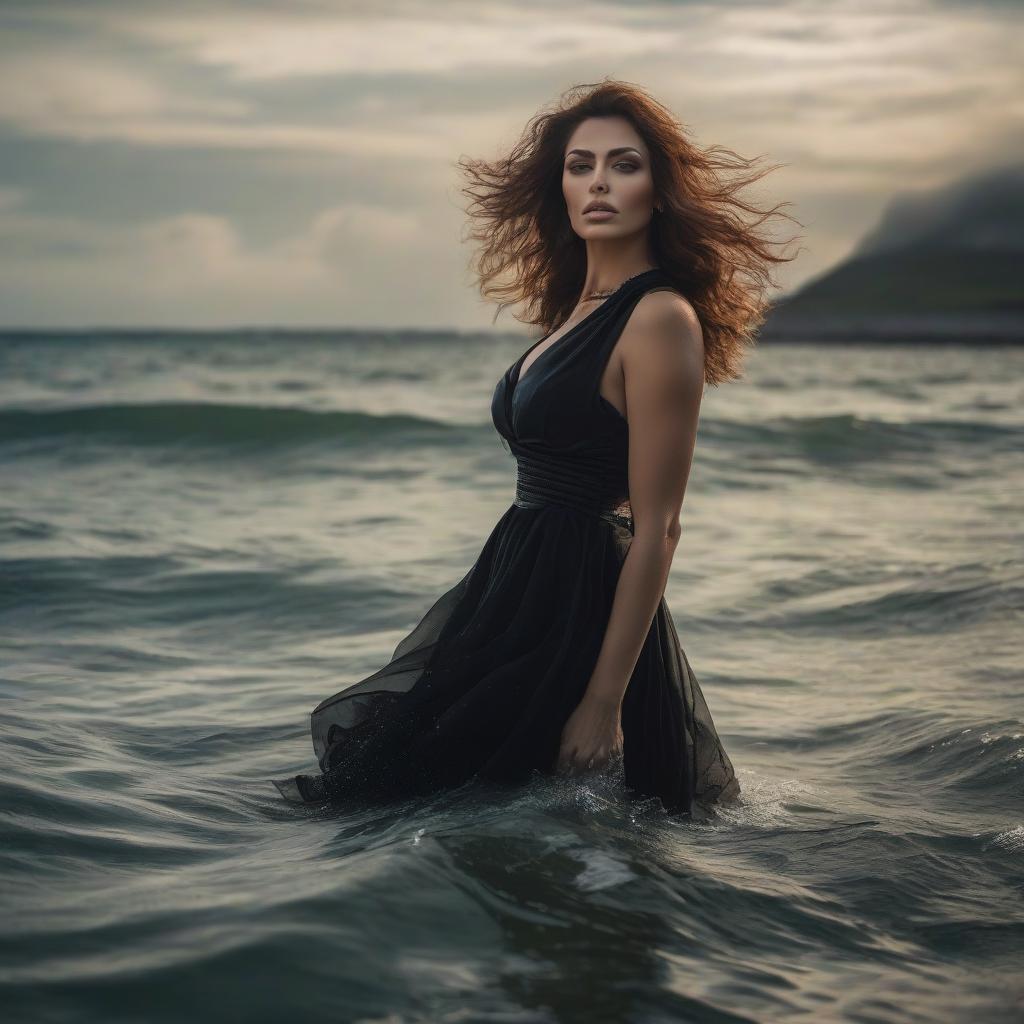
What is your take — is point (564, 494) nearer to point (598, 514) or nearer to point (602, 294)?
point (598, 514)

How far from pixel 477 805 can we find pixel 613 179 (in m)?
1.69

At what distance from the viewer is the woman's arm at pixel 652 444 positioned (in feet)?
10.3

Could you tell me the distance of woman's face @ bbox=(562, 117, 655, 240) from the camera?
3.43m

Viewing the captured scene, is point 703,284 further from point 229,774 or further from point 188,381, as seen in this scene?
point 188,381

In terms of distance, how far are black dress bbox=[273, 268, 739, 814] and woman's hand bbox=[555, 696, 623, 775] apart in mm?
33

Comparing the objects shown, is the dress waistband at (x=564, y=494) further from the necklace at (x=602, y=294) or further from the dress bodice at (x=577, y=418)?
the necklace at (x=602, y=294)

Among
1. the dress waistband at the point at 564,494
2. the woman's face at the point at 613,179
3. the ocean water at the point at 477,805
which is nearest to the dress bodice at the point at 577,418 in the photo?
the dress waistband at the point at 564,494

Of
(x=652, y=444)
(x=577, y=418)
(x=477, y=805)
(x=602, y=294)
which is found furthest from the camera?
(x=602, y=294)

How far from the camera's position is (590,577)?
3375mm

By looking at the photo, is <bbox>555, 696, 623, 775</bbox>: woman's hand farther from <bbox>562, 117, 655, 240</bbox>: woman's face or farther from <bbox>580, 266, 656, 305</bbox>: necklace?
<bbox>562, 117, 655, 240</bbox>: woman's face

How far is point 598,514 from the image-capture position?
11.2 feet

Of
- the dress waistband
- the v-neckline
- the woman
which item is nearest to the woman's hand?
the woman

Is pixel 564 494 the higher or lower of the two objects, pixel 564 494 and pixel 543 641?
the higher

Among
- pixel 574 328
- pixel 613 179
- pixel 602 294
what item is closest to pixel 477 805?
pixel 574 328
